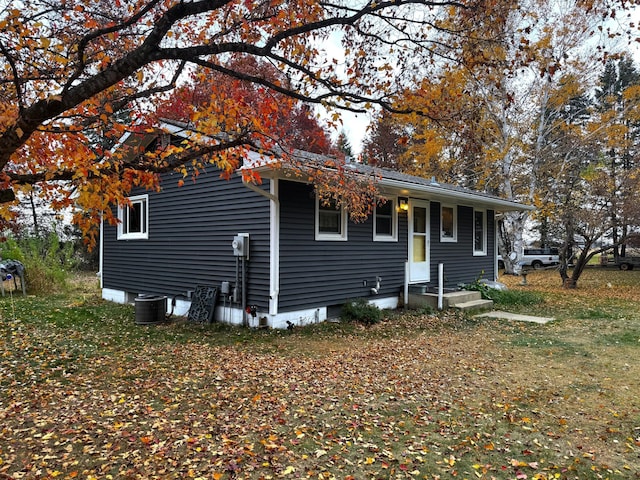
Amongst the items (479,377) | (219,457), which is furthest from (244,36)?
(479,377)

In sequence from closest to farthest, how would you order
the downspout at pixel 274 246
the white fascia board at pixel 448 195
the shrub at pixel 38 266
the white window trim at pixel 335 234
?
the downspout at pixel 274 246 < the white window trim at pixel 335 234 < the white fascia board at pixel 448 195 < the shrub at pixel 38 266

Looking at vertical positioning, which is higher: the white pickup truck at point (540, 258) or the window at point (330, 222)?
the window at point (330, 222)

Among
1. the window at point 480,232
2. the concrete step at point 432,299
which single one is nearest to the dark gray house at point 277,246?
the concrete step at point 432,299

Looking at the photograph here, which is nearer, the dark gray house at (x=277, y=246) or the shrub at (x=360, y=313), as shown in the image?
the dark gray house at (x=277, y=246)

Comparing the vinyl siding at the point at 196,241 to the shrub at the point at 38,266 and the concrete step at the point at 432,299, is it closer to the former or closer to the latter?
the shrub at the point at 38,266

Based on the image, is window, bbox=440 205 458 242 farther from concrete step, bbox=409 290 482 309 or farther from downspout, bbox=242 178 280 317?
downspout, bbox=242 178 280 317

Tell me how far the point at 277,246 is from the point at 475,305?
538 centimetres

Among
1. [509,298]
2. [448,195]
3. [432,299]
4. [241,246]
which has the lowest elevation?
[509,298]

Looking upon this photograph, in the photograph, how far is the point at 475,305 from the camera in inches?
392

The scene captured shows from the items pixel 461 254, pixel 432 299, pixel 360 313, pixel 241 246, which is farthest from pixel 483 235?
pixel 241 246

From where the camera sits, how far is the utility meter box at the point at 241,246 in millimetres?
7574

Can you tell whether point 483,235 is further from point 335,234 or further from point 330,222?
point 330,222

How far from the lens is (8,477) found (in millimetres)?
2787

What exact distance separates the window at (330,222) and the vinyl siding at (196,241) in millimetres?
1180
